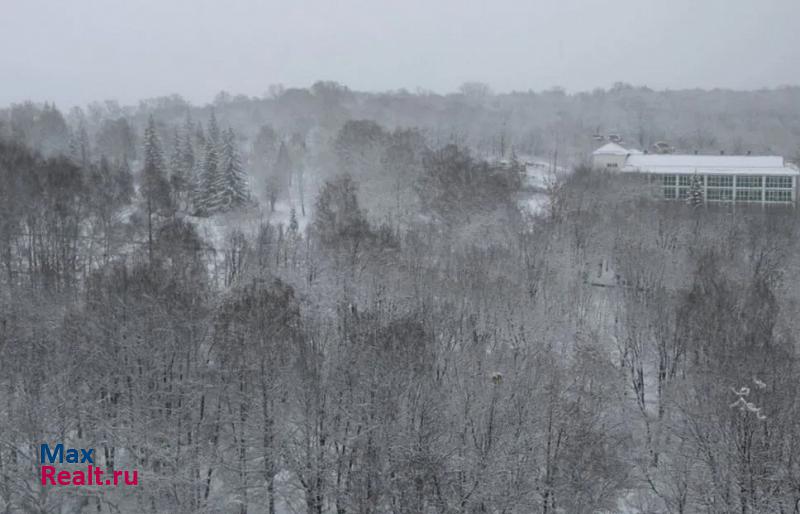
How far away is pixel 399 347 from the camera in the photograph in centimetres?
2059

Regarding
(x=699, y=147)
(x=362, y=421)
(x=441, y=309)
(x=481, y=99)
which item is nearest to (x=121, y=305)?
(x=362, y=421)

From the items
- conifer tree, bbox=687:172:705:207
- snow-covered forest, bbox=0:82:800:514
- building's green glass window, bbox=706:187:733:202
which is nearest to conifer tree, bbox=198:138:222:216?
snow-covered forest, bbox=0:82:800:514

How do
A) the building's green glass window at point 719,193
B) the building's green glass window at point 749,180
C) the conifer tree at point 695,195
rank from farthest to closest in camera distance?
the building's green glass window at point 719,193 < the building's green glass window at point 749,180 < the conifer tree at point 695,195

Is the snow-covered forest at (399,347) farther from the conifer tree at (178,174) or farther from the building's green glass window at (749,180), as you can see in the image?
the building's green glass window at (749,180)

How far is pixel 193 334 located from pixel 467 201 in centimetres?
2548

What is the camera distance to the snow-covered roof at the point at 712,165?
59.8m

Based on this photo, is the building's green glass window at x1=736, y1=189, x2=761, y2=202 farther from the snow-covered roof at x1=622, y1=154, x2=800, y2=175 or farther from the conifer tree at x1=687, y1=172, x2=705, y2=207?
the conifer tree at x1=687, y1=172, x2=705, y2=207

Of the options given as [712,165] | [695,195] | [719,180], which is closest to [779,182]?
[719,180]

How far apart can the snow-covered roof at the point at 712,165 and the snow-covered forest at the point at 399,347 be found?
10.3 metres

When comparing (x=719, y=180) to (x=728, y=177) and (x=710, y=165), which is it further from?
(x=710, y=165)

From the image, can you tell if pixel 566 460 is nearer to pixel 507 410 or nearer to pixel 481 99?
pixel 507 410

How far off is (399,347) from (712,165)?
5054 centimetres

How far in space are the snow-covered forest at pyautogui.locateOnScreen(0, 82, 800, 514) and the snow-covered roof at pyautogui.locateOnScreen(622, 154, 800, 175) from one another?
33.9 ft

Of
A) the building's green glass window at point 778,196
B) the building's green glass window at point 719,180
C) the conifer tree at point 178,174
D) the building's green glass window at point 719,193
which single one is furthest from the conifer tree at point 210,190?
the building's green glass window at point 778,196
